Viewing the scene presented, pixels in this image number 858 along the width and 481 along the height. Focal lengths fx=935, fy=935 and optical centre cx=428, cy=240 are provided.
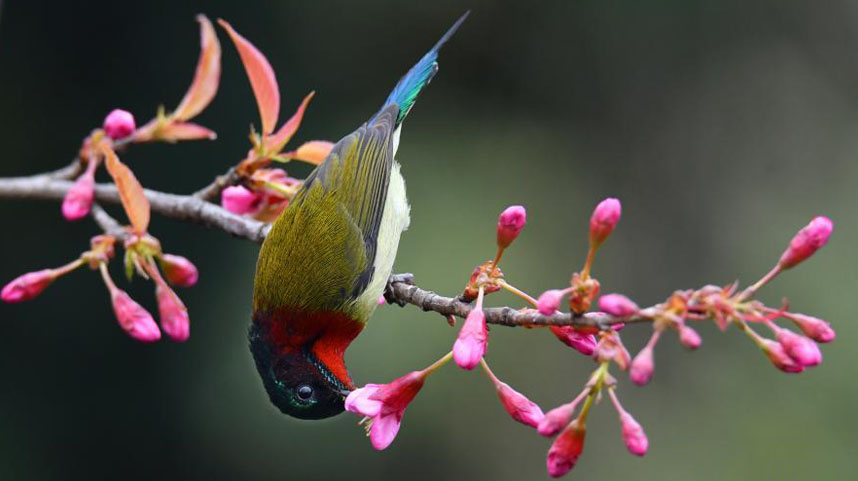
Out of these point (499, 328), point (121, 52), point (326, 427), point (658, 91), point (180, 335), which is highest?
point (658, 91)

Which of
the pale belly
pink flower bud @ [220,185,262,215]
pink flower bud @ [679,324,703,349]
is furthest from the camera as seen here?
the pale belly

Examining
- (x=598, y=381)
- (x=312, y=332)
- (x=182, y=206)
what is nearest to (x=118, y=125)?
(x=182, y=206)

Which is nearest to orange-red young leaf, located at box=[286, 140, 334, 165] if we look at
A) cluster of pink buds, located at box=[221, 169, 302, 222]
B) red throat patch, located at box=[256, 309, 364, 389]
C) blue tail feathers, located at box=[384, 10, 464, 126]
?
cluster of pink buds, located at box=[221, 169, 302, 222]

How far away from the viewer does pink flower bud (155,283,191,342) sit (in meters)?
1.88

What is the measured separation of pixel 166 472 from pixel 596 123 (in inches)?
139

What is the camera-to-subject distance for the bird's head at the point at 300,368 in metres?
2.42

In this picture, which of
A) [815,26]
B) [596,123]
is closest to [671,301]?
[596,123]

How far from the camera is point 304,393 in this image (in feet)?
7.89

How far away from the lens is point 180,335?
1.91 metres

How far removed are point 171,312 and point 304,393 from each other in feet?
1.99

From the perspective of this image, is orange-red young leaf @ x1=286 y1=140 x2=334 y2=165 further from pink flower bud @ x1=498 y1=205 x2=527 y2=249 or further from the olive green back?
pink flower bud @ x1=498 y1=205 x2=527 y2=249

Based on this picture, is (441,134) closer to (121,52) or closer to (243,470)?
(121,52)

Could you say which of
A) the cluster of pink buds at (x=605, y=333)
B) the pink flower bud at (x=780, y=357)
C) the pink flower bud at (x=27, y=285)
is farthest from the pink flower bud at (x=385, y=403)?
the pink flower bud at (x=27, y=285)

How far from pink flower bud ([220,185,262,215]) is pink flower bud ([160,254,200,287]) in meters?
0.52
